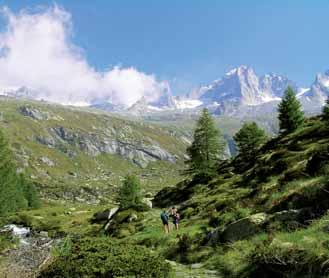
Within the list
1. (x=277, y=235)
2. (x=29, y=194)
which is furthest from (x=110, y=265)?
(x=29, y=194)

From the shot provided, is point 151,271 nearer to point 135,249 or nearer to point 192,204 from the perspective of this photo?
point 135,249

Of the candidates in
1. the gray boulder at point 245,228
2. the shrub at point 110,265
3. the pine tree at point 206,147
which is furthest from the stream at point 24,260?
the pine tree at point 206,147

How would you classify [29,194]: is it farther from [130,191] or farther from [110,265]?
[110,265]

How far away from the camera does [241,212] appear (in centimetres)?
2202

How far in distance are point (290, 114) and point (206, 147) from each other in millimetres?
19009

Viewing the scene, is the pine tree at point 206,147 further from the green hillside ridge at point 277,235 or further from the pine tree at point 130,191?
the green hillside ridge at point 277,235

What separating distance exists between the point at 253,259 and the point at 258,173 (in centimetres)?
2687

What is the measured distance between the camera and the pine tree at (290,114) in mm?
→ 67312

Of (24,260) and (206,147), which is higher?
(206,147)

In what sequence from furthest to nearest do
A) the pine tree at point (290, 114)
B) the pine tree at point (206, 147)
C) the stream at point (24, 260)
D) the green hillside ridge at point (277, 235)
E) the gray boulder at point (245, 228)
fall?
the pine tree at point (290, 114) → the pine tree at point (206, 147) → the gray boulder at point (245, 228) → the stream at point (24, 260) → the green hillside ridge at point (277, 235)

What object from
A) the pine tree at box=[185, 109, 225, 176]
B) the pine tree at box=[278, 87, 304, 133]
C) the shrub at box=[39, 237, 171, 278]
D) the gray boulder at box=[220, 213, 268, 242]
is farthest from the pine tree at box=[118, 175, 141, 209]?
the shrub at box=[39, 237, 171, 278]

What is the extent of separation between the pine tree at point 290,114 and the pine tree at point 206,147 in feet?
50.0

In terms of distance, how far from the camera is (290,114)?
67.8 metres

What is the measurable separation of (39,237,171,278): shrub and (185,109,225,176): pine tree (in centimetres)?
4585
